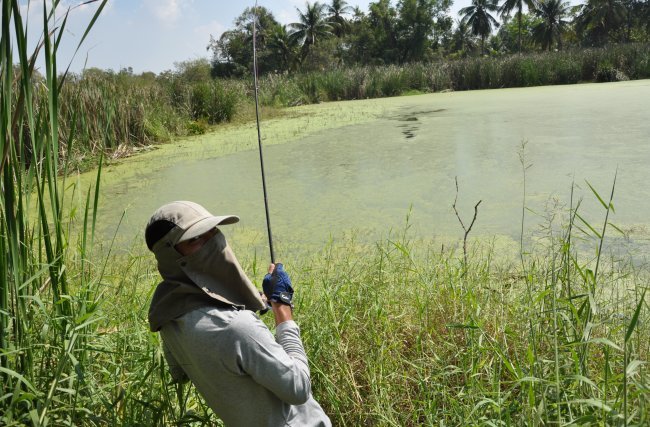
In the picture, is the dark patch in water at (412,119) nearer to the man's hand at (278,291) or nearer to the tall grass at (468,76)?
the tall grass at (468,76)

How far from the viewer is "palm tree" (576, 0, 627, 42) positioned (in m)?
24.8

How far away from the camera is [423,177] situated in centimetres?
426

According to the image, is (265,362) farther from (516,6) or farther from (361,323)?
(516,6)

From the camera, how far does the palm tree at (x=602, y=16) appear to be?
24.8 m

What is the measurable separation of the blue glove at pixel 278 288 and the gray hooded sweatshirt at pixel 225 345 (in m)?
0.16

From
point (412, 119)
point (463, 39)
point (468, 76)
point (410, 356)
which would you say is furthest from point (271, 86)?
point (463, 39)

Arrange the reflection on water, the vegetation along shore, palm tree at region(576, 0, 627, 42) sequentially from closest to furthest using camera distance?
the vegetation along shore
the reflection on water
palm tree at region(576, 0, 627, 42)

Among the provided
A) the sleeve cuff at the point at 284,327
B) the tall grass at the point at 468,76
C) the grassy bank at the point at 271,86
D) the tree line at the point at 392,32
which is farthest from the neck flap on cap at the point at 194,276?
the tree line at the point at 392,32

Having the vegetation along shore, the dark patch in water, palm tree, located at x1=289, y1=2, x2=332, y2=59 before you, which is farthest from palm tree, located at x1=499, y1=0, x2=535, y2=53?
the vegetation along shore

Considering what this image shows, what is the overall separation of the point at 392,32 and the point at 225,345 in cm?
2920

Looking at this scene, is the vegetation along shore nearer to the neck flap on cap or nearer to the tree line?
the neck flap on cap

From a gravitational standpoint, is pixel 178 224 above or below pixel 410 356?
above

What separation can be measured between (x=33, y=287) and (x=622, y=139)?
520 cm

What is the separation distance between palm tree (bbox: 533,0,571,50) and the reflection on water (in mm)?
23183
